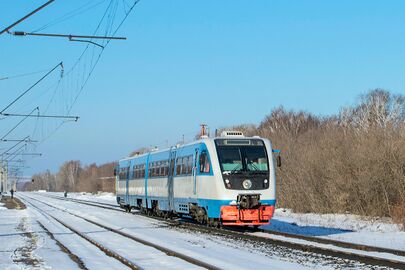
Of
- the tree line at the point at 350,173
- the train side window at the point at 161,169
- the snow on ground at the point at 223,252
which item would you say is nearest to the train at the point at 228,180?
the snow on ground at the point at 223,252

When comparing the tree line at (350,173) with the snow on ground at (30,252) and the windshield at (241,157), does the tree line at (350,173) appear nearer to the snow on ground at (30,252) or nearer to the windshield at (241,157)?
the windshield at (241,157)

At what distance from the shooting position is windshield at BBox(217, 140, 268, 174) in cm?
2194

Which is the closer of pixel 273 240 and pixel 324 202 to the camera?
pixel 273 240

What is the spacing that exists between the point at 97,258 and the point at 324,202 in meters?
22.4

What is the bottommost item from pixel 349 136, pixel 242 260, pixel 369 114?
pixel 242 260

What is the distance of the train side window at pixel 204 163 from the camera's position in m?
22.4

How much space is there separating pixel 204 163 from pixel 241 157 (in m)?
1.40

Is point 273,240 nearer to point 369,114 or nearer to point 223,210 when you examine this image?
point 223,210

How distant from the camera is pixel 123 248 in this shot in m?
16.8

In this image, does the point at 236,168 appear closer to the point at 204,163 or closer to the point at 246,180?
the point at 246,180

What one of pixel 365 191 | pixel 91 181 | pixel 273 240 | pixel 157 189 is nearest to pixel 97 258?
pixel 273 240

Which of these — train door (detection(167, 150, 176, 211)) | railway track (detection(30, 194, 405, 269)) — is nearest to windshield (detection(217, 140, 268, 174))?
railway track (detection(30, 194, 405, 269))

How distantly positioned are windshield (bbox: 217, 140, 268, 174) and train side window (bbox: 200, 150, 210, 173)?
579mm

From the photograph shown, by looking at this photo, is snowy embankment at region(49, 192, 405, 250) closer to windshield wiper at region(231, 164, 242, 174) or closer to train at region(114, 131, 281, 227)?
train at region(114, 131, 281, 227)
